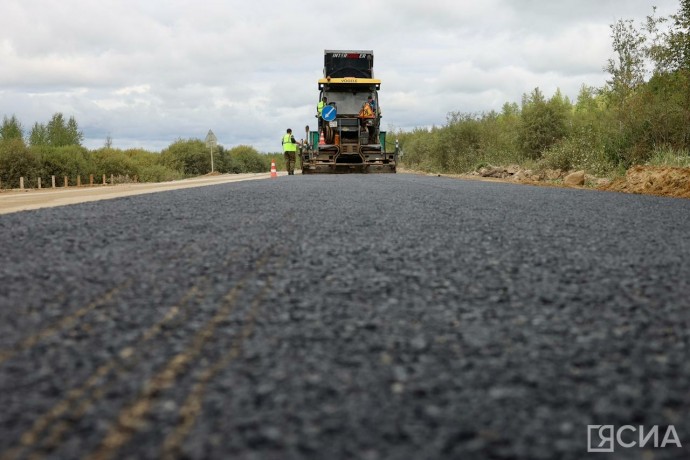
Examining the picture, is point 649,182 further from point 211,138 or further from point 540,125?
point 211,138

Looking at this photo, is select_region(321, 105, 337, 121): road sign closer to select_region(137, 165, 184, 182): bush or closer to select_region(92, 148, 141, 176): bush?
select_region(92, 148, 141, 176): bush

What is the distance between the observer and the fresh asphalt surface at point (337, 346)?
1.64 metres

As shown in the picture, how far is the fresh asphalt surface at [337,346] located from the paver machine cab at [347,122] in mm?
19376

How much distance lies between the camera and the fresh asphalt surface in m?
1.64

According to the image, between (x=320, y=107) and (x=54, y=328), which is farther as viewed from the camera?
(x=320, y=107)

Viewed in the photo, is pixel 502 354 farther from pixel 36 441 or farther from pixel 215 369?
pixel 36 441

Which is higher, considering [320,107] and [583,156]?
[320,107]

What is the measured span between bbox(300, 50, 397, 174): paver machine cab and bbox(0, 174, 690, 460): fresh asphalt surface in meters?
19.4

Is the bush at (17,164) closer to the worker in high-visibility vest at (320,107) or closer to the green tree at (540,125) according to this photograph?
the worker in high-visibility vest at (320,107)

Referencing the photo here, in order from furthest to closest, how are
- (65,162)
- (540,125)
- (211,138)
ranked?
(65,162) < (211,138) < (540,125)

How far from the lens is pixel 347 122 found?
79.5 ft

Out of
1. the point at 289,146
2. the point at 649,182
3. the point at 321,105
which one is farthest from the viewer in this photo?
the point at 289,146

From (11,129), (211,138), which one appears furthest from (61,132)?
(211,138)

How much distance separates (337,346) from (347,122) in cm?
2243
